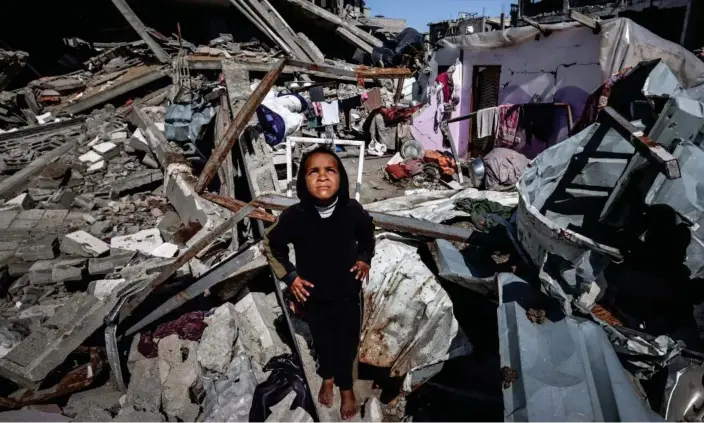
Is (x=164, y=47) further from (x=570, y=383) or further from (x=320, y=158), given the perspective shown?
(x=570, y=383)

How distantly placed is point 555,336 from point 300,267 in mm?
1544

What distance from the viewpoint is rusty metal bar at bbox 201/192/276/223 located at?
143 inches

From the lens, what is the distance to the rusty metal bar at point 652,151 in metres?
1.89

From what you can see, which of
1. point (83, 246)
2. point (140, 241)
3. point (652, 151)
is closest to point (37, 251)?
point (83, 246)

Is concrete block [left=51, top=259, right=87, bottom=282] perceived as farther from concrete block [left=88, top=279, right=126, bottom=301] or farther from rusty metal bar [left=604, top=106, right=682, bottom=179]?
rusty metal bar [left=604, top=106, right=682, bottom=179]

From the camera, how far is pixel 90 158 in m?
7.73

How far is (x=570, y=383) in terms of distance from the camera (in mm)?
1891

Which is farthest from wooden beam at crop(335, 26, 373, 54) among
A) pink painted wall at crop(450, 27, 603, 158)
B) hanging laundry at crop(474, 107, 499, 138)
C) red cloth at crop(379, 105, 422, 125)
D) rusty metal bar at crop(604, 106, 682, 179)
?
rusty metal bar at crop(604, 106, 682, 179)

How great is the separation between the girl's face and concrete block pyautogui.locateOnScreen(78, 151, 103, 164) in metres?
7.52

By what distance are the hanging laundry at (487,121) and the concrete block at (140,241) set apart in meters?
6.54

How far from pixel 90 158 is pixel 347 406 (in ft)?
25.8

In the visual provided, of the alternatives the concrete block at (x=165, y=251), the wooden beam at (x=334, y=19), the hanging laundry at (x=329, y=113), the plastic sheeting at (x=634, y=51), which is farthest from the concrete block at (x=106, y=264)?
the wooden beam at (x=334, y=19)

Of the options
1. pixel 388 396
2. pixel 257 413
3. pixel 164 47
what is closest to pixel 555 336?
pixel 388 396

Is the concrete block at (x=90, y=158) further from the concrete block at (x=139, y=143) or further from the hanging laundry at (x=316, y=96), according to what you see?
the hanging laundry at (x=316, y=96)
